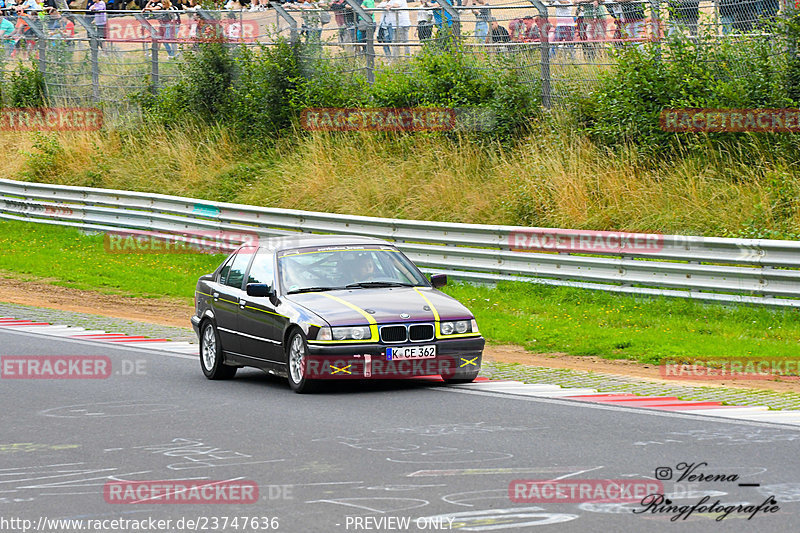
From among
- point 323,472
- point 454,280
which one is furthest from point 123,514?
point 454,280

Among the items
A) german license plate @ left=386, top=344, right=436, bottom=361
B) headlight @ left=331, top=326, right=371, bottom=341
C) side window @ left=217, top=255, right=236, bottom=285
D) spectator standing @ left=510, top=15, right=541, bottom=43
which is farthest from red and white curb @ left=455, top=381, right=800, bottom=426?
spectator standing @ left=510, top=15, right=541, bottom=43

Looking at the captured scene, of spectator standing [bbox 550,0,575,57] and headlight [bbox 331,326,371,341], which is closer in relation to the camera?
headlight [bbox 331,326,371,341]

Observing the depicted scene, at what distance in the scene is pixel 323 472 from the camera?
8.42 meters

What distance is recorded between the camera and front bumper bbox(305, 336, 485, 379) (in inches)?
459

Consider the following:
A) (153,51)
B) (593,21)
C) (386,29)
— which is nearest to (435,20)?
(386,29)

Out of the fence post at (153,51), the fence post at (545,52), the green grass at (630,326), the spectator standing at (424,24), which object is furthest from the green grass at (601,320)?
the fence post at (153,51)

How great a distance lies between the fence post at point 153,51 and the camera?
3141 centimetres

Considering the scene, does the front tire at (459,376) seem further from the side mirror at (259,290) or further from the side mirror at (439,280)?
the side mirror at (259,290)

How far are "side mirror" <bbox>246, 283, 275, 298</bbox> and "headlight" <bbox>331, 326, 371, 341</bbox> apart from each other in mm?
1270

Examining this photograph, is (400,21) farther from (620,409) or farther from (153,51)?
(620,409)

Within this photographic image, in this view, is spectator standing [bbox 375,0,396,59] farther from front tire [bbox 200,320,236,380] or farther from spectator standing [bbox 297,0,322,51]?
front tire [bbox 200,320,236,380]

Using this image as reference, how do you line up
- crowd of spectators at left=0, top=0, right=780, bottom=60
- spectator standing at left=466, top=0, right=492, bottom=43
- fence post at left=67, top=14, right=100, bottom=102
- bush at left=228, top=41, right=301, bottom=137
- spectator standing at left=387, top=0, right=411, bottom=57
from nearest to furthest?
crowd of spectators at left=0, top=0, right=780, bottom=60, spectator standing at left=466, top=0, right=492, bottom=43, spectator standing at left=387, top=0, right=411, bottom=57, bush at left=228, top=41, right=301, bottom=137, fence post at left=67, top=14, right=100, bottom=102

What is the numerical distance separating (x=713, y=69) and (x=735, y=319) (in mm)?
6723

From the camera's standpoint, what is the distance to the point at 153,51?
3181 centimetres
